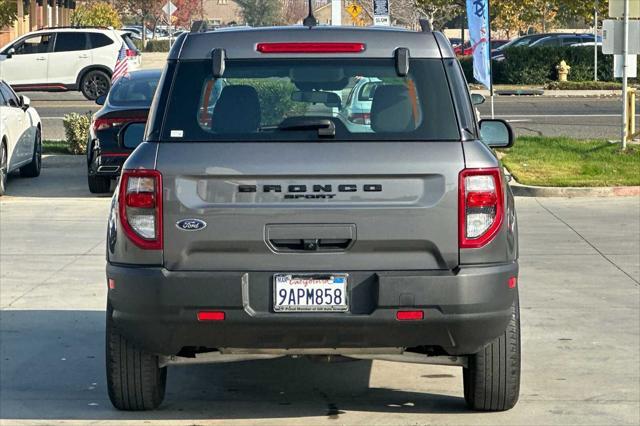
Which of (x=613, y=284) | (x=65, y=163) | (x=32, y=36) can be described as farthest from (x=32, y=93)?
(x=613, y=284)

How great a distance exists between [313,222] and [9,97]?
42.2 feet

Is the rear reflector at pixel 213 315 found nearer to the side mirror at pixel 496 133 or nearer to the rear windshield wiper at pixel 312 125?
the rear windshield wiper at pixel 312 125

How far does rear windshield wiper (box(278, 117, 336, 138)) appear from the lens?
6.09m

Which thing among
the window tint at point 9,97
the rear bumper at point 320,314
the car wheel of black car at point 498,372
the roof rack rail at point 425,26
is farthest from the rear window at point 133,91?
the rear bumper at point 320,314

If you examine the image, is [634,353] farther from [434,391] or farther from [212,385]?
[212,385]

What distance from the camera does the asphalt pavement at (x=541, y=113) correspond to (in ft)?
83.4

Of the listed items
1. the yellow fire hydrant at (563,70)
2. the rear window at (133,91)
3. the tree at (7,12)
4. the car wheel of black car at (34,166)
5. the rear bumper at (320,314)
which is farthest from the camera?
the tree at (7,12)

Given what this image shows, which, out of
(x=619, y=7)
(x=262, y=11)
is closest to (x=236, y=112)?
(x=619, y=7)

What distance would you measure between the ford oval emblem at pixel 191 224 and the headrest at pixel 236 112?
0.45 metres

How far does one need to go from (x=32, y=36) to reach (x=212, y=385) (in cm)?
2816

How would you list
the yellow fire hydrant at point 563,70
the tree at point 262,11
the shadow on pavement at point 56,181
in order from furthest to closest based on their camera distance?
1. the tree at point 262,11
2. the yellow fire hydrant at point 563,70
3. the shadow on pavement at point 56,181

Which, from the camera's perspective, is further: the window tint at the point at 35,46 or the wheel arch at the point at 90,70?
the window tint at the point at 35,46

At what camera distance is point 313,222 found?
5996mm

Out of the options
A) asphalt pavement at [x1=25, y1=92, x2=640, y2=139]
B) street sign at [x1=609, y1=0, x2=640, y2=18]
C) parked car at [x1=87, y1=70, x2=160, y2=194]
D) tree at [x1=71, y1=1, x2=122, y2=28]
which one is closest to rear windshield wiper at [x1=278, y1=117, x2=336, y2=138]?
parked car at [x1=87, y1=70, x2=160, y2=194]
